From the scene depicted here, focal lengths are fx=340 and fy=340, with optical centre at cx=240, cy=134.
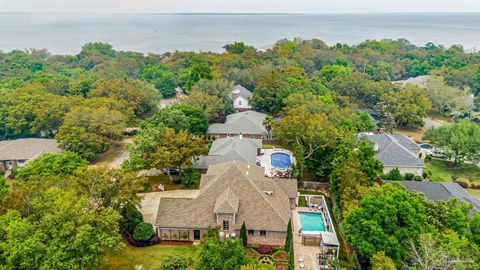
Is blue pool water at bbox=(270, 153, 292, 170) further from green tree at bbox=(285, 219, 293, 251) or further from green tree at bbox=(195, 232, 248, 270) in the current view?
green tree at bbox=(195, 232, 248, 270)

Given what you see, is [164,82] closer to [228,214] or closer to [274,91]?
[274,91]

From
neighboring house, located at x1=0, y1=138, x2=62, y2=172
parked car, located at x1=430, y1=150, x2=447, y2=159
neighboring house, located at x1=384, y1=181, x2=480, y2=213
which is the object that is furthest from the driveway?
parked car, located at x1=430, y1=150, x2=447, y2=159

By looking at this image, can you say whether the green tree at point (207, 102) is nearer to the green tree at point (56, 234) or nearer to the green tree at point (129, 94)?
the green tree at point (129, 94)

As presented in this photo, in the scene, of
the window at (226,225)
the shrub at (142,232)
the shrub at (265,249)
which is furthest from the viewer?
the window at (226,225)

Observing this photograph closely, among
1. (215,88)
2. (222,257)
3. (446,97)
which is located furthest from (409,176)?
(446,97)

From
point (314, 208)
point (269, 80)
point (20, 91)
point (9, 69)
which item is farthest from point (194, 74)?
point (9, 69)

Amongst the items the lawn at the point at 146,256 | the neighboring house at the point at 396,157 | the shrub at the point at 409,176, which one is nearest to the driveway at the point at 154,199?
the lawn at the point at 146,256

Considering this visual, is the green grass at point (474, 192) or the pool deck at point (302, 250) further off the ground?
the pool deck at point (302, 250)

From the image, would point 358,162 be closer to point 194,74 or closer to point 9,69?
point 194,74
